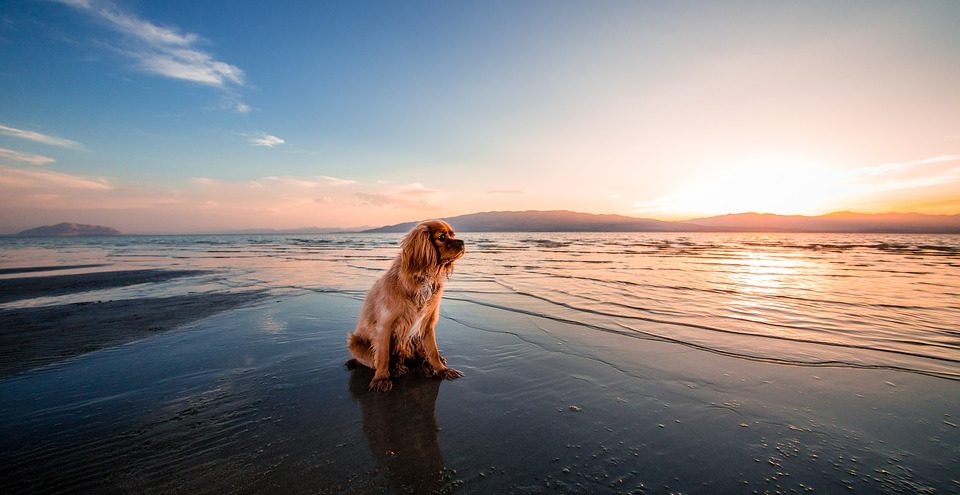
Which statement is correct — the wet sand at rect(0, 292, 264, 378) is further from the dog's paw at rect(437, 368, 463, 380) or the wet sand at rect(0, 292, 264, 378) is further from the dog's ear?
the dog's paw at rect(437, 368, 463, 380)

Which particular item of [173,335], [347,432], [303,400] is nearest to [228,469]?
[347,432]

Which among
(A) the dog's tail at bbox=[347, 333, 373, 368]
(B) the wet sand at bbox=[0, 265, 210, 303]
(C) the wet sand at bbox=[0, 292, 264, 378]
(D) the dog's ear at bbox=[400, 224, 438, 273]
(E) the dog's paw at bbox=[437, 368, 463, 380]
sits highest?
(D) the dog's ear at bbox=[400, 224, 438, 273]

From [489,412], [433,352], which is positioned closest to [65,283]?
[433,352]

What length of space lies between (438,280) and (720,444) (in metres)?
3.15

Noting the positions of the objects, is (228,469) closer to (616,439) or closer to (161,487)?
(161,487)

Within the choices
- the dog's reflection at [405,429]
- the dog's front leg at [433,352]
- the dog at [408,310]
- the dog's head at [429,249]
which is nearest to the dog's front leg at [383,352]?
the dog at [408,310]

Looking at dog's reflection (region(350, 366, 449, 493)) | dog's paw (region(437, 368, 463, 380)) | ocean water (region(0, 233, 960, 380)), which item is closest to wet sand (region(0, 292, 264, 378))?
ocean water (region(0, 233, 960, 380))

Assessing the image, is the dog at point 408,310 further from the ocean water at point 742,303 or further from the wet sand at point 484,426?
the ocean water at point 742,303

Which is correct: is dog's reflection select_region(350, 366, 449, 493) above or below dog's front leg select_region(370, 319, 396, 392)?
below

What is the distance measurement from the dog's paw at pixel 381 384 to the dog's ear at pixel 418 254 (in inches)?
51.0

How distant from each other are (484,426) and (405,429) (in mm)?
700

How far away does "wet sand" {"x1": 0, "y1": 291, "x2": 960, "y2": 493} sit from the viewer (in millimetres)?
2291

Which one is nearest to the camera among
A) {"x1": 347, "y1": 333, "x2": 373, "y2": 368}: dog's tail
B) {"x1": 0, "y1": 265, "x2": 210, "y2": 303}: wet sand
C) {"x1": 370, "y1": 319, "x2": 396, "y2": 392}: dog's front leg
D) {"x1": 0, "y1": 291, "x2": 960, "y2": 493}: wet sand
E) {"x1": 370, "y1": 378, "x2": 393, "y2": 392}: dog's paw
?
{"x1": 0, "y1": 291, "x2": 960, "y2": 493}: wet sand

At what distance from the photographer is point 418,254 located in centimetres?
408
